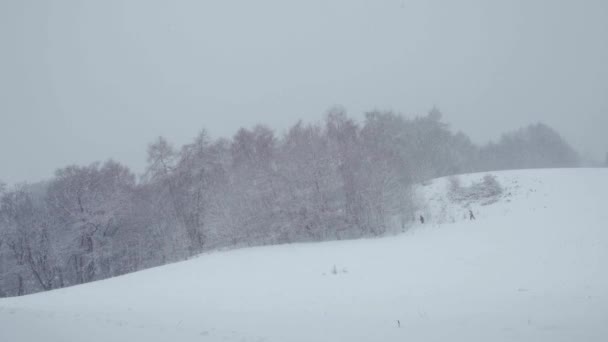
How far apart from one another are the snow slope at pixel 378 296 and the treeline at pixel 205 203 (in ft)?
21.9

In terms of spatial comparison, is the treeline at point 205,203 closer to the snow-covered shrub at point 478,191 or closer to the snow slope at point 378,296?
the snow-covered shrub at point 478,191

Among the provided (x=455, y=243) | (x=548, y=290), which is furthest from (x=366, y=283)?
(x=455, y=243)

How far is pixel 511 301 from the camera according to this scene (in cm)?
624

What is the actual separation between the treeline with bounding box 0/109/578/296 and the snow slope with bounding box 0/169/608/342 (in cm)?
668

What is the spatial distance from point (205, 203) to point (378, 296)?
2086 centimetres

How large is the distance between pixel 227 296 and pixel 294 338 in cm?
472

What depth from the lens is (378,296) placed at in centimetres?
756

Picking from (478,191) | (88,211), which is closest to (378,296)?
(478,191)

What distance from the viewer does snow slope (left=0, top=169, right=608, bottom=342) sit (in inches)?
213

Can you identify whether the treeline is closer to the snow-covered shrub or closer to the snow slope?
the snow-covered shrub

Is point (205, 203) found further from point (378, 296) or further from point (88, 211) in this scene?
point (378, 296)

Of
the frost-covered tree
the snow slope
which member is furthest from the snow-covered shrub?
the frost-covered tree

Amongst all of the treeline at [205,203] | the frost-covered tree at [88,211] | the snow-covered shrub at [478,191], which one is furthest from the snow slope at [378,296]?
the frost-covered tree at [88,211]

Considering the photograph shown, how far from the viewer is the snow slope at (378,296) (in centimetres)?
540
